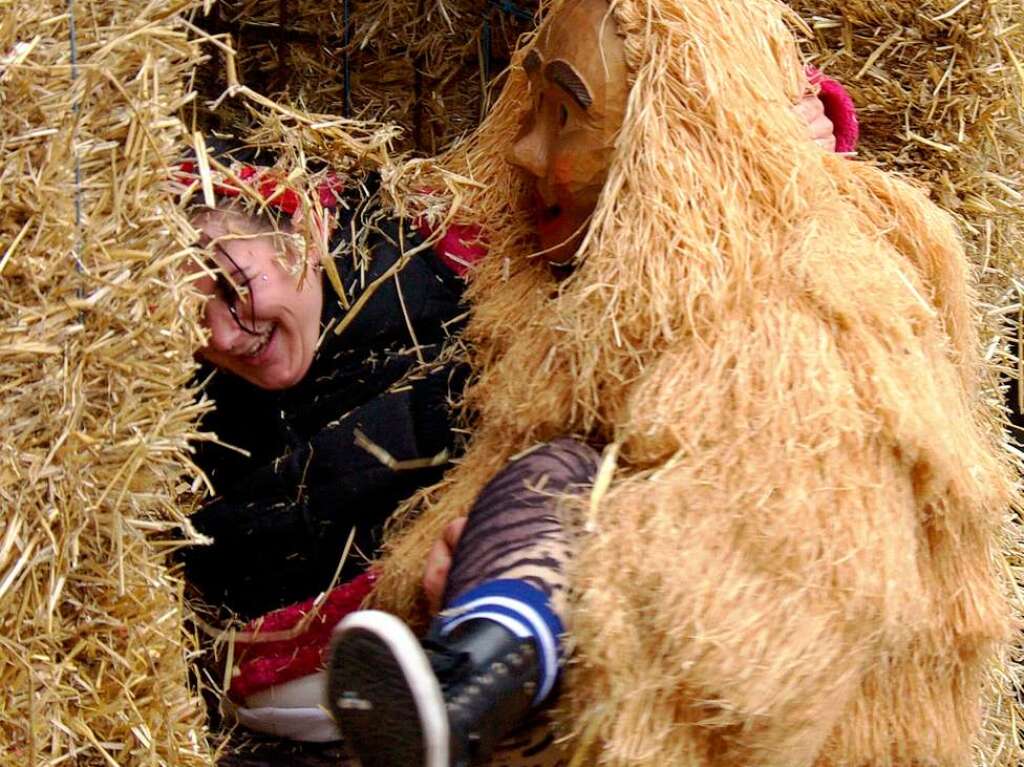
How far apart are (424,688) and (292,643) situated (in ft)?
2.05

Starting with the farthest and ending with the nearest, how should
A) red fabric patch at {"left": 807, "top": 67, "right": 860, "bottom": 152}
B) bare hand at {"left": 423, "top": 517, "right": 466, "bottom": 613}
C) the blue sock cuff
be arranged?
red fabric patch at {"left": 807, "top": 67, "right": 860, "bottom": 152} → bare hand at {"left": 423, "top": 517, "right": 466, "bottom": 613} → the blue sock cuff

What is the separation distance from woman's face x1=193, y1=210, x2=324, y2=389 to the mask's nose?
310mm

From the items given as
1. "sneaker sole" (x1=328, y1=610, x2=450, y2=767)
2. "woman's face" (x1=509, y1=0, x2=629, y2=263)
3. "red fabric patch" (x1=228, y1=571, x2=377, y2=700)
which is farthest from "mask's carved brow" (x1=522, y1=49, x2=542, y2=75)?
"sneaker sole" (x1=328, y1=610, x2=450, y2=767)

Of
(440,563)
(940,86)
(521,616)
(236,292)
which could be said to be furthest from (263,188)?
(940,86)

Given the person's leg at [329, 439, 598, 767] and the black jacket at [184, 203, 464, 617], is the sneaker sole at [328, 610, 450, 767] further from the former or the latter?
the black jacket at [184, 203, 464, 617]

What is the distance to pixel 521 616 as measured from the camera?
1.45 meters

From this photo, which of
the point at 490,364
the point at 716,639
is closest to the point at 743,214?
the point at 490,364

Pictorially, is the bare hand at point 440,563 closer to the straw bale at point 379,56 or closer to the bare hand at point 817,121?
the bare hand at point 817,121

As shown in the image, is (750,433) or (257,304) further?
(257,304)

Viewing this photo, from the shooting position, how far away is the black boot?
52.0 inches

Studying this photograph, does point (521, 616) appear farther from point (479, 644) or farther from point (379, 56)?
point (379, 56)

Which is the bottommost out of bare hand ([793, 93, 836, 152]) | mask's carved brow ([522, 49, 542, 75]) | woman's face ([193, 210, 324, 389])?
woman's face ([193, 210, 324, 389])

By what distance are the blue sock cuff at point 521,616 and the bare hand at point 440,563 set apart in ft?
0.56

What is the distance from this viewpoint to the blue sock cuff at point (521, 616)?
1.45 m
